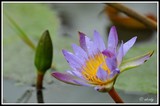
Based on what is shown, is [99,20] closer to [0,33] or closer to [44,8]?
[44,8]

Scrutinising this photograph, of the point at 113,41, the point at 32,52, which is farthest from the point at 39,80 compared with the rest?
the point at 113,41

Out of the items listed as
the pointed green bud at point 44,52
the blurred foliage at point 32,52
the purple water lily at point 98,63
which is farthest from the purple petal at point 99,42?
the blurred foliage at point 32,52

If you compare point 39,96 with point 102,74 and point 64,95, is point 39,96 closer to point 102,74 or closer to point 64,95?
point 64,95

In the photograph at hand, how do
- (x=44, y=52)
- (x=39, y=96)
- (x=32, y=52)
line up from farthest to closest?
(x=32, y=52) → (x=39, y=96) → (x=44, y=52)

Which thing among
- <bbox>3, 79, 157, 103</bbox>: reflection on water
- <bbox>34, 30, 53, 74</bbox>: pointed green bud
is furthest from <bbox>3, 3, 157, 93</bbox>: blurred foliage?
<bbox>34, 30, 53, 74</bbox>: pointed green bud

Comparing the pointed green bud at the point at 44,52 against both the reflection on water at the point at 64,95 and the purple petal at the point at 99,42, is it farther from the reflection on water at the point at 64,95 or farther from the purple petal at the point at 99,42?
the purple petal at the point at 99,42
